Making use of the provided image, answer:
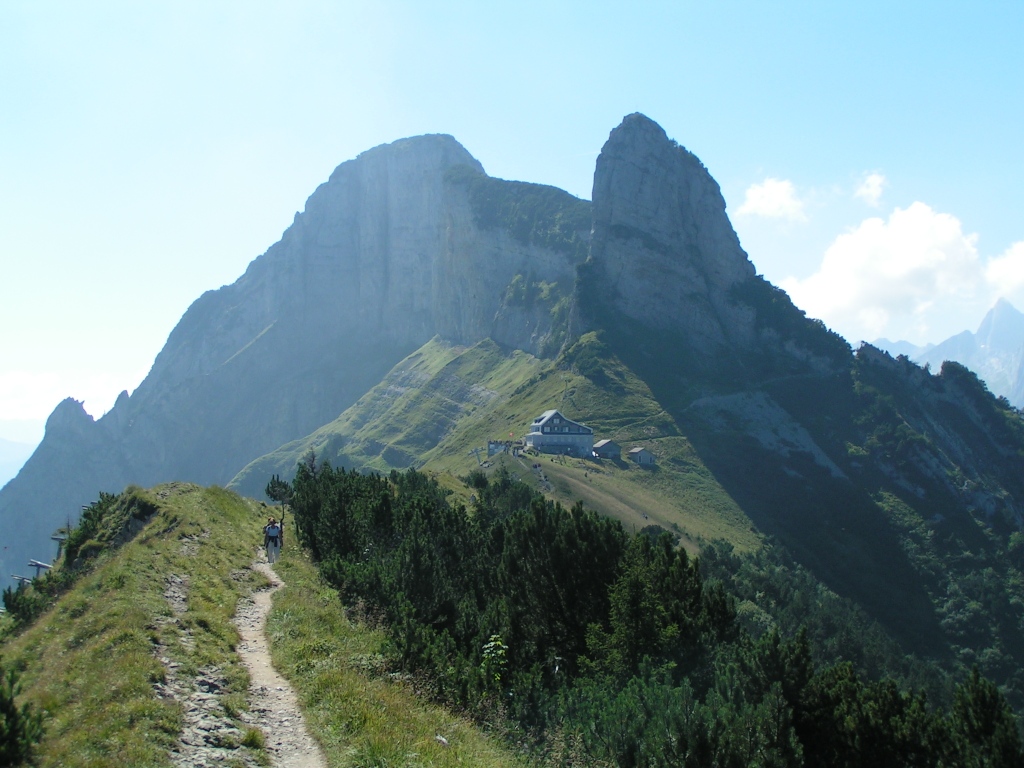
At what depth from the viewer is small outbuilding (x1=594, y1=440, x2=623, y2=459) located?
112625mm

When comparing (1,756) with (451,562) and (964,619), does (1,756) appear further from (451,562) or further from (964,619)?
(964,619)

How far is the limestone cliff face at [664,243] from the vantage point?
16588 centimetres

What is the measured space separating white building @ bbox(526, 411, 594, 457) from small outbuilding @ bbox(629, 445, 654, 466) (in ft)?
21.2

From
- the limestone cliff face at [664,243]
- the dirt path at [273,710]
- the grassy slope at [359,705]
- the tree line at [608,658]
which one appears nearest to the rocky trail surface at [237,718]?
the dirt path at [273,710]

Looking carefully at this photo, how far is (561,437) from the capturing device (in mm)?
115000

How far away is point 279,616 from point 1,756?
9.51m

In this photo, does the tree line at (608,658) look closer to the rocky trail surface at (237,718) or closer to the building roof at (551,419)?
the rocky trail surface at (237,718)

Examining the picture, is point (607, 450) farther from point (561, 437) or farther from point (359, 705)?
point (359, 705)

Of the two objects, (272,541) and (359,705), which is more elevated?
(272,541)

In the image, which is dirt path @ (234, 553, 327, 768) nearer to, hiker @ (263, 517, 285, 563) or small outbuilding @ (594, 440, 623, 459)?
hiker @ (263, 517, 285, 563)

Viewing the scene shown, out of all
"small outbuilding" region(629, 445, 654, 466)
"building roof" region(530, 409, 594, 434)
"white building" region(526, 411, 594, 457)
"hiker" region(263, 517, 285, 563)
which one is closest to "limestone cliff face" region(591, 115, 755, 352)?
"building roof" region(530, 409, 594, 434)

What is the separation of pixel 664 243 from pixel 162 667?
168961 mm

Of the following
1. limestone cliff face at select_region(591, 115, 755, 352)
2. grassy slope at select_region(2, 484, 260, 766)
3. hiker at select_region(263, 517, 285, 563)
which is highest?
limestone cliff face at select_region(591, 115, 755, 352)

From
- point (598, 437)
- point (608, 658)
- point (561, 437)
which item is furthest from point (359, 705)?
point (598, 437)
